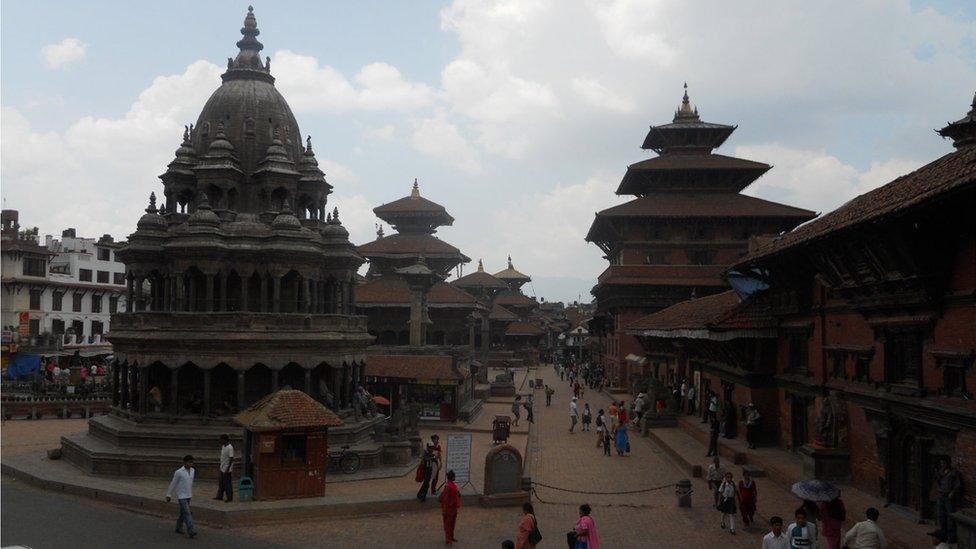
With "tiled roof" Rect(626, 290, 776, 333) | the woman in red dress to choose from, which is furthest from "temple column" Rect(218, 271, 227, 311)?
the woman in red dress

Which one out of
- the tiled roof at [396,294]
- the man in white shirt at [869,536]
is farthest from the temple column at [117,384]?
the man in white shirt at [869,536]

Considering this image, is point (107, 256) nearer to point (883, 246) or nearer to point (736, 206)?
point (736, 206)

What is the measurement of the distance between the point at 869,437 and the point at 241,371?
1842 centimetres

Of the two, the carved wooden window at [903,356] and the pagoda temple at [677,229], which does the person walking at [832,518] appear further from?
the pagoda temple at [677,229]

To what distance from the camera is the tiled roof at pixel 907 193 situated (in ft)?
41.5

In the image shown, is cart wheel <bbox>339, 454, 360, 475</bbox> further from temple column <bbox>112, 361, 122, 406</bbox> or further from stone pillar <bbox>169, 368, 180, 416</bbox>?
temple column <bbox>112, 361, 122, 406</bbox>

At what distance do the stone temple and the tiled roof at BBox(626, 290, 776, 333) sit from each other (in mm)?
11683

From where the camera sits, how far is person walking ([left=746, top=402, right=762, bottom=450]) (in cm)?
2386

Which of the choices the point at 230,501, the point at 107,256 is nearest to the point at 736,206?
the point at 230,501

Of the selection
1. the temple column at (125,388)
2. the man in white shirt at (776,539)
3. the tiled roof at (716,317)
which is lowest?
the man in white shirt at (776,539)

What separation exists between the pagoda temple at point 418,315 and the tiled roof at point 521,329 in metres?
19.8

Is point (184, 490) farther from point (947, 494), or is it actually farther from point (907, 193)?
point (907, 193)

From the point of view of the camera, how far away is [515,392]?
51.6 metres

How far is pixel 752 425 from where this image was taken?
Result: 78.4ft
